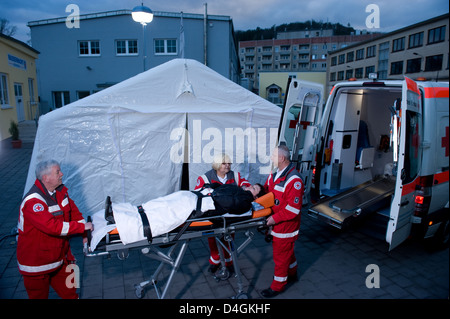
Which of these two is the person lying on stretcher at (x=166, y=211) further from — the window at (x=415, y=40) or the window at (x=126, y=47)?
the window at (x=415, y=40)

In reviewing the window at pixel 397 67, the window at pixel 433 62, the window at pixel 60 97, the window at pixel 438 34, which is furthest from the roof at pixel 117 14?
the window at pixel 397 67

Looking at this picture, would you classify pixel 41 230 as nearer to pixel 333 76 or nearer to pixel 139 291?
pixel 139 291

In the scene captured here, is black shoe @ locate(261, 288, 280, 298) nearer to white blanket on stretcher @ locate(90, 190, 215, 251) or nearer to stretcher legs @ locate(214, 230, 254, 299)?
stretcher legs @ locate(214, 230, 254, 299)

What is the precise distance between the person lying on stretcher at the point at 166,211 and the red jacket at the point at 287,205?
407 millimetres

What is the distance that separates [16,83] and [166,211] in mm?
17291

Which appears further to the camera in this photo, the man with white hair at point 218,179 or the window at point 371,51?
the window at point 371,51

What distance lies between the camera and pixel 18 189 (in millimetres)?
7559

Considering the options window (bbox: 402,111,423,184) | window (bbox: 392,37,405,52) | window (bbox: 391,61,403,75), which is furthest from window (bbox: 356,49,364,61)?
window (bbox: 402,111,423,184)

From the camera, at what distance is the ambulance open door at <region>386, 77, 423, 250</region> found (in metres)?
3.78

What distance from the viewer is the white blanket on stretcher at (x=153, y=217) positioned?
275cm

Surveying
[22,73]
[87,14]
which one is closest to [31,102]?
[22,73]

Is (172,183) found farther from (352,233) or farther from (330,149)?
(352,233)

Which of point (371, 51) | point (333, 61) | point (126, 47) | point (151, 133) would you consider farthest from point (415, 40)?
point (151, 133)

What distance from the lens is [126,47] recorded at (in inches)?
847
